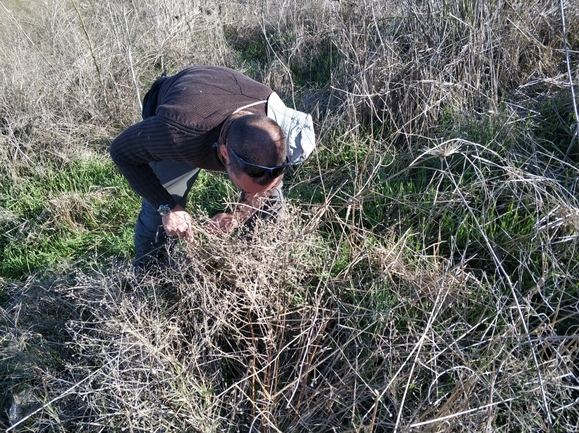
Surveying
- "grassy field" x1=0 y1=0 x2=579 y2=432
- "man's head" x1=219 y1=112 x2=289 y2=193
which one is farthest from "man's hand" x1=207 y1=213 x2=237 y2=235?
"man's head" x1=219 y1=112 x2=289 y2=193

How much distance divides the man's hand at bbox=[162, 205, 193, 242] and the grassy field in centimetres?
9

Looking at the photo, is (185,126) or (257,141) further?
(185,126)

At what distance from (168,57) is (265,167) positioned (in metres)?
3.60

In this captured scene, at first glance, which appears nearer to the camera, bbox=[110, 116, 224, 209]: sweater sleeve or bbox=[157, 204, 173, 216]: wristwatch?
bbox=[110, 116, 224, 209]: sweater sleeve

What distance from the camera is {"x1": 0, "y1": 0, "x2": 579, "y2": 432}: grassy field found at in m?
1.88

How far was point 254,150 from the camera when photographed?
1.98 m

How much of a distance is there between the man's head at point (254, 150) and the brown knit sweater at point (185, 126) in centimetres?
15

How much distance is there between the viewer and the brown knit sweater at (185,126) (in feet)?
6.99

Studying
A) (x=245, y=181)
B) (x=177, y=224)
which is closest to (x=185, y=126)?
(x=245, y=181)

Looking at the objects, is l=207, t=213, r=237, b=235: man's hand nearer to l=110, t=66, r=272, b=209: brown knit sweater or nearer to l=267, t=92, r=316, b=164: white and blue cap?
l=110, t=66, r=272, b=209: brown knit sweater

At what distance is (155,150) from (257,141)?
1.74ft

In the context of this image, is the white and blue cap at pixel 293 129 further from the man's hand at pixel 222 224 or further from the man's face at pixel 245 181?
the man's hand at pixel 222 224

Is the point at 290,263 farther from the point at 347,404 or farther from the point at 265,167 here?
the point at 347,404

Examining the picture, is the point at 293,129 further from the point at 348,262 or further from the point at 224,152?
the point at 348,262
